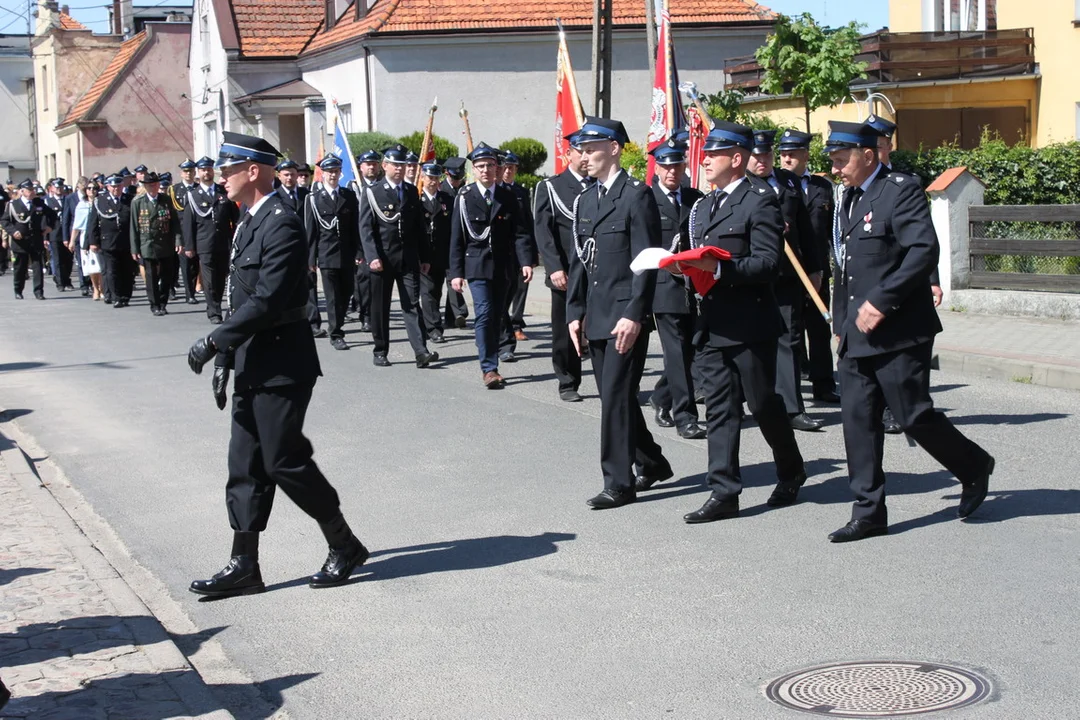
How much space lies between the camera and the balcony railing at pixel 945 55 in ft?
88.1

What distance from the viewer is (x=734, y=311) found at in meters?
7.10

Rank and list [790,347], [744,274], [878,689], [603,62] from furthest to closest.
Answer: [603,62]
[790,347]
[744,274]
[878,689]

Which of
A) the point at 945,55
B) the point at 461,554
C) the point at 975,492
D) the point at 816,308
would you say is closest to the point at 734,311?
the point at 975,492

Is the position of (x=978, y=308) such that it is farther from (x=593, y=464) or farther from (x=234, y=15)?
(x=234, y=15)

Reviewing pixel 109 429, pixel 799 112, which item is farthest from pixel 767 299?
pixel 799 112

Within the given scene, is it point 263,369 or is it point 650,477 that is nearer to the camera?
point 263,369

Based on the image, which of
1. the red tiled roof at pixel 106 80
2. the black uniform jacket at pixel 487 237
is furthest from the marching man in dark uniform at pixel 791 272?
the red tiled roof at pixel 106 80

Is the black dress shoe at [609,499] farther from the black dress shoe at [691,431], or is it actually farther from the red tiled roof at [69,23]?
the red tiled roof at [69,23]

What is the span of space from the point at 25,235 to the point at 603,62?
10271 millimetres

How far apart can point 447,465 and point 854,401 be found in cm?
307

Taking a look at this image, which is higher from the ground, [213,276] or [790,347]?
[213,276]

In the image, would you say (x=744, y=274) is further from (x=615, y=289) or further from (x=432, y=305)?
(x=432, y=305)

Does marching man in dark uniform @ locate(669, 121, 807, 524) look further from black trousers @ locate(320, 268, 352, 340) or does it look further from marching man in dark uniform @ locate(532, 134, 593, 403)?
black trousers @ locate(320, 268, 352, 340)

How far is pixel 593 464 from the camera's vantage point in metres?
8.77
